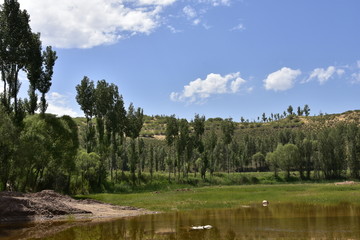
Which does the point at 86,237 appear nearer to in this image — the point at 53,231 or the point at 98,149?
the point at 53,231

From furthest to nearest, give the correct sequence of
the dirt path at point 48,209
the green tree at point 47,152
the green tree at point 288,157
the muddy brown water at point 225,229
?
the green tree at point 288,157 → the green tree at point 47,152 → the dirt path at point 48,209 → the muddy brown water at point 225,229

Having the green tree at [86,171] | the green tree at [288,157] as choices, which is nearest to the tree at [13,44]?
the green tree at [86,171]

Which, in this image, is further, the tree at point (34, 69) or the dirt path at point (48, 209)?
the tree at point (34, 69)

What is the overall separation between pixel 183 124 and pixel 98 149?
3541 cm

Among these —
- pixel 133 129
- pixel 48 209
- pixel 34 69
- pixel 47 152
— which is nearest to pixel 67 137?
pixel 47 152

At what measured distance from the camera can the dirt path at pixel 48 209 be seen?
3412 centimetres

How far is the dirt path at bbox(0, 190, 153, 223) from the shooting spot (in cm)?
3412

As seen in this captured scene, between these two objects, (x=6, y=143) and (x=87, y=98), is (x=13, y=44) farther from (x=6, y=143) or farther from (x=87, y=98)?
(x=87, y=98)

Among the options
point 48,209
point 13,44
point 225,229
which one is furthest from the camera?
point 13,44

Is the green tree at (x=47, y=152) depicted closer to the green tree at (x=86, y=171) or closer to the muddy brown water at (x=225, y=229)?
the green tree at (x=86, y=171)

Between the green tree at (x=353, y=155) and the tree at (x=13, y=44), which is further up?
the tree at (x=13, y=44)

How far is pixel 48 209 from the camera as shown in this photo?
1452 inches

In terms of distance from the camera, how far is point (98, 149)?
81.6 metres

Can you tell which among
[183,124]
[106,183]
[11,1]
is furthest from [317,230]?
[183,124]
